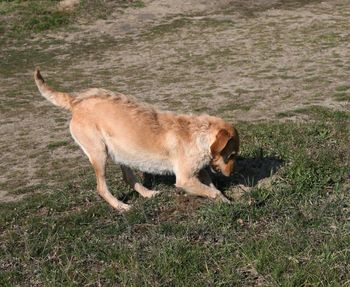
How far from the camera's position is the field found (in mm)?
4184

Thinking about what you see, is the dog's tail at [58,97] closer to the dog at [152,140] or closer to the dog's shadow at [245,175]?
the dog at [152,140]

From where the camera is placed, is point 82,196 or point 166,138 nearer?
point 166,138

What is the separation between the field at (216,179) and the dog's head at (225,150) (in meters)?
0.32

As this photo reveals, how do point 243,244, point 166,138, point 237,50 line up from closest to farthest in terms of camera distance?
point 243,244 → point 166,138 → point 237,50

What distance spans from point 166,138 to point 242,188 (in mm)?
924

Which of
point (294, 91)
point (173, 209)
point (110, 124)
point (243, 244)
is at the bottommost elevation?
point (294, 91)

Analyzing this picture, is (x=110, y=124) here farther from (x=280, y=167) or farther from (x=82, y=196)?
(x=280, y=167)

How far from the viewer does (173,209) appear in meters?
5.38

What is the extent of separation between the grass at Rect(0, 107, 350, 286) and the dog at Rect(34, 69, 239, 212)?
0.27 metres

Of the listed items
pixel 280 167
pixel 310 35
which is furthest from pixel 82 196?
pixel 310 35

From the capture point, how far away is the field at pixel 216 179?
13.7 feet

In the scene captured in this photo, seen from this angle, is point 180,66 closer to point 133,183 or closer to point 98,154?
point 133,183

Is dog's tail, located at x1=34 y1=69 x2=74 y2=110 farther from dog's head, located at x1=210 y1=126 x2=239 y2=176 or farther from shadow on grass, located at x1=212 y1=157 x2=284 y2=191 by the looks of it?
shadow on grass, located at x1=212 y1=157 x2=284 y2=191

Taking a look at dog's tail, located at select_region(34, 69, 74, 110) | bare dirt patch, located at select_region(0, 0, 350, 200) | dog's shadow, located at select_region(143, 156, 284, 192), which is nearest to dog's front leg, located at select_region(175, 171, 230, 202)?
dog's shadow, located at select_region(143, 156, 284, 192)
